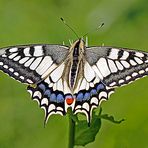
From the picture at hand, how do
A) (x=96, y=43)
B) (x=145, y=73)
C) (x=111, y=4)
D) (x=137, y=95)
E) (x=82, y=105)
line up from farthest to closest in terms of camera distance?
(x=111, y=4), (x=96, y=43), (x=137, y=95), (x=145, y=73), (x=82, y=105)

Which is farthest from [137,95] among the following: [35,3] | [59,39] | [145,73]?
[35,3]

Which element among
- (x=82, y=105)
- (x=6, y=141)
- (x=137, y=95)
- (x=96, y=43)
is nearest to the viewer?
(x=82, y=105)

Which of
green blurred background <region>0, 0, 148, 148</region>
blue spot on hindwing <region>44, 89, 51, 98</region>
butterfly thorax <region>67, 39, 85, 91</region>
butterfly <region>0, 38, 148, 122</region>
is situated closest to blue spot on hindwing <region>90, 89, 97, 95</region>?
butterfly <region>0, 38, 148, 122</region>

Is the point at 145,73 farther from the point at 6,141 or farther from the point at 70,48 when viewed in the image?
the point at 6,141

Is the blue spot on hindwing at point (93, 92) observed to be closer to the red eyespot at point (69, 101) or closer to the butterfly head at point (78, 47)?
the red eyespot at point (69, 101)

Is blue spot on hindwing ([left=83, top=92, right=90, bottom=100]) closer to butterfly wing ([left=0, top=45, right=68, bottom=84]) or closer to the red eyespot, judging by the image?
the red eyespot

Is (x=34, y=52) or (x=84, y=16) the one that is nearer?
(x=34, y=52)
